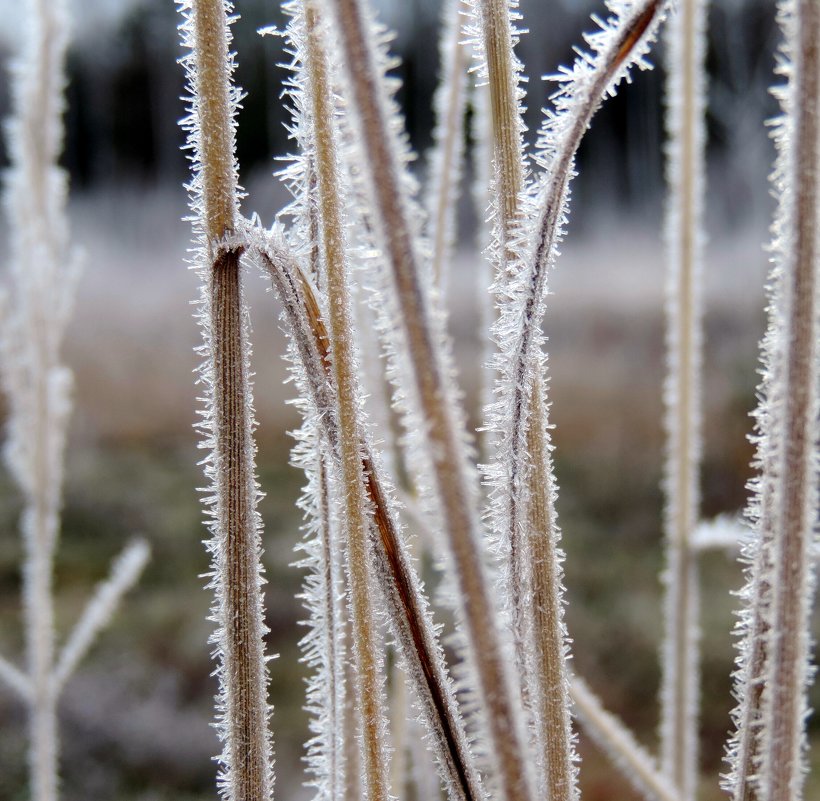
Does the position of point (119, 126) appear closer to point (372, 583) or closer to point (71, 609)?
point (71, 609)

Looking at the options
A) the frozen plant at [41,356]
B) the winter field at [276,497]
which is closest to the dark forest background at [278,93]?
the winter field at [276,497]

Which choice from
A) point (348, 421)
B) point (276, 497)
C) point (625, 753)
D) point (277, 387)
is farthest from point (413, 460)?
point (277, 387)

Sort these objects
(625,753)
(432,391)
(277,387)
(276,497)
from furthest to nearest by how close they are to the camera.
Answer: (277,387) < (276,497) < (625,753) < (432,391)

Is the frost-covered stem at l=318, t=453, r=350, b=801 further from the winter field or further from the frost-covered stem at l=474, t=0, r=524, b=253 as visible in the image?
the winter field

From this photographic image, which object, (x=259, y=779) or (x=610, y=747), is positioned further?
(x=610, y=747)


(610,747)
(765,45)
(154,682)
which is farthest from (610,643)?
(765,45)

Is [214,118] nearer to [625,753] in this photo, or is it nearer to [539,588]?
[539,588]

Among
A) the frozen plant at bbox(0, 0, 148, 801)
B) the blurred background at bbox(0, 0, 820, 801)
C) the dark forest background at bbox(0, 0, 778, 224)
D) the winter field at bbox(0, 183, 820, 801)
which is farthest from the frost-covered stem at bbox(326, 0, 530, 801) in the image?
the dark forest background at bbox(0, 0, 778, 224)

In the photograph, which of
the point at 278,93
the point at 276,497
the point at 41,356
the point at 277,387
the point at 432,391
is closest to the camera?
the point at 432,391
